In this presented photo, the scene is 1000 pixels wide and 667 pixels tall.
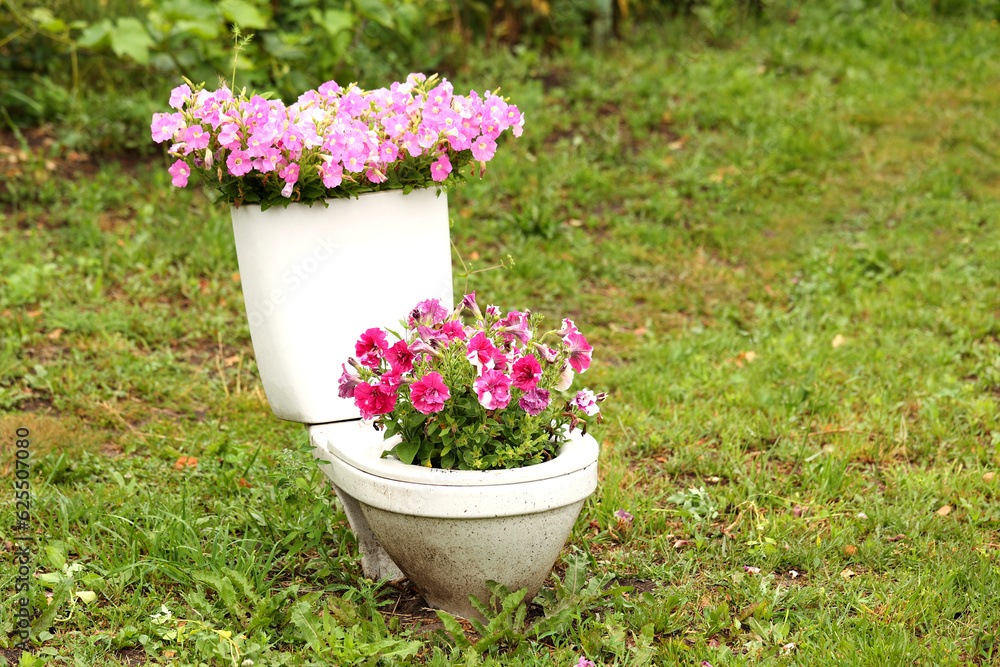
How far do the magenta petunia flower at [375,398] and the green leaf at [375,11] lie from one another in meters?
3.34

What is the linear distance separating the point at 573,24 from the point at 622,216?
2.18 metres

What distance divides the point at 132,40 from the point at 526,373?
3.61 meters

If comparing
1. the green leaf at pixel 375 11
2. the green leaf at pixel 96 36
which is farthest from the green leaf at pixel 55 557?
the green leaf at pixel 375 11

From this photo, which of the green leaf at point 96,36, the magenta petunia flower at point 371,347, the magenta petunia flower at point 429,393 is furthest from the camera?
the green leaf at point 96,36

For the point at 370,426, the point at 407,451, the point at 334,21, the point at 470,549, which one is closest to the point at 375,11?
the point at 334,21

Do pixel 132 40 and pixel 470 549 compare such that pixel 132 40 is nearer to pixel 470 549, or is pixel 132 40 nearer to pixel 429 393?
pixel 429 393

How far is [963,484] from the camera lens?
2.68 meters

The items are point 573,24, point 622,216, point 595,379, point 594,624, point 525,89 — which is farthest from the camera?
point 573,24

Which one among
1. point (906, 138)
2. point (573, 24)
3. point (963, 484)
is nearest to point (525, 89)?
point (573, 24)

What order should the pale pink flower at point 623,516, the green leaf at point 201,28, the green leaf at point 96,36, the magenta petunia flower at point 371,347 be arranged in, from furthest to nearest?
the green leaf at point 96,36
the green leaf at point 201,28
the pale pink flower at point 623,516
the magenta petunia flower at point 371,347

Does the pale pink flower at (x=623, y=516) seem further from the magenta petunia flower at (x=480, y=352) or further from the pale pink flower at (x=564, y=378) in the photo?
the magenta petunia flower at (x=480, y=352)

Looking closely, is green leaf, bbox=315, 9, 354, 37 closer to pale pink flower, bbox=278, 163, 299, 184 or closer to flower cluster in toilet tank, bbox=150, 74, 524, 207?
flower cluster in toilet tank, bbox=150, 74, 524, 207

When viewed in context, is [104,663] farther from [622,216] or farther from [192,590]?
[622,216]

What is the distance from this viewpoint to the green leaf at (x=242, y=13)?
4500mm
